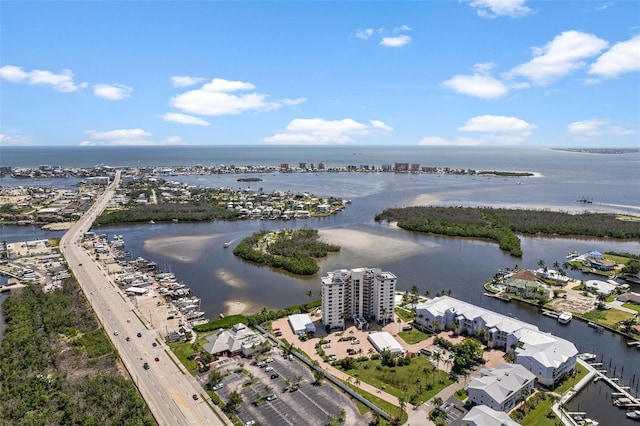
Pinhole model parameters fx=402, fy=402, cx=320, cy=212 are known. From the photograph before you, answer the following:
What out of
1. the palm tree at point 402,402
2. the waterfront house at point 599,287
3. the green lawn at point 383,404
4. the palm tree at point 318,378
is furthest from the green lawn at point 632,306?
the palm tree at point 318,378

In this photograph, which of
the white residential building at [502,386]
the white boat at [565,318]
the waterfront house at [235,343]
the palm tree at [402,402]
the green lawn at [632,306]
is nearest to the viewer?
the white residential building at [502,386]

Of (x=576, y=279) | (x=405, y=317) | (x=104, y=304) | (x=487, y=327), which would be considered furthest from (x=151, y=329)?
(x=576, y=279)

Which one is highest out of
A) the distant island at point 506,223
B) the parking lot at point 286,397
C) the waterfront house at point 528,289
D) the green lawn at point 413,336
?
the distant island at point 506,223

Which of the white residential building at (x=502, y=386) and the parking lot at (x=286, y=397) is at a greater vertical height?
the white residential building at (x=502, y=386)

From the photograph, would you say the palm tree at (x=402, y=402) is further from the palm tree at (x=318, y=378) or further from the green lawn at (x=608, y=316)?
the green lawn at (x=608, y=316)

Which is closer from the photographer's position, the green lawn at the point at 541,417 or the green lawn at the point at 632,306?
the green lawn at the point at 541,417
